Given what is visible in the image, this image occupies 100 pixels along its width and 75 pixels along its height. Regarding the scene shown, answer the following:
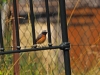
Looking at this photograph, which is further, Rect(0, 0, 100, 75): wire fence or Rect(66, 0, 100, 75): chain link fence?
Rect(66, 0, 100, 75): chain link fence

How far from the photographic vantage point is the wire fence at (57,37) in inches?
163

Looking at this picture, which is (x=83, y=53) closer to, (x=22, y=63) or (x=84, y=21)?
(x=84, y=21)

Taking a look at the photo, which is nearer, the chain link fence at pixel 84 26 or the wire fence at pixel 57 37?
the wire fence at pixel 57 37

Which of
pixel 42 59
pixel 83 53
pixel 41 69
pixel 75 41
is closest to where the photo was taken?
pixel 41 69

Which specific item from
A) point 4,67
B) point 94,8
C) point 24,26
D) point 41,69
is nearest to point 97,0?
point 94,8

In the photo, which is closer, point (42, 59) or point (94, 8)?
point (42, 59)

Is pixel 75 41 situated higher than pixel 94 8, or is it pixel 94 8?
pixel 94 8

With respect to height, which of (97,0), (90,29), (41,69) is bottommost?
(41,69)

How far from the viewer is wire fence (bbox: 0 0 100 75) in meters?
4.14

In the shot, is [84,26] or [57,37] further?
[84,26]

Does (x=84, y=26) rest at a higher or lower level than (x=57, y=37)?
higher

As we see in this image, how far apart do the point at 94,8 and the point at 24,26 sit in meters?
1.29

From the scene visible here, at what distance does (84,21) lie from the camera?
5.71 metres

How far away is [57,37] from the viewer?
16.1ft
